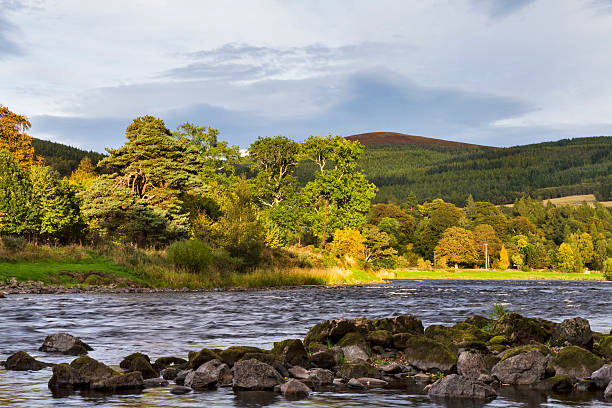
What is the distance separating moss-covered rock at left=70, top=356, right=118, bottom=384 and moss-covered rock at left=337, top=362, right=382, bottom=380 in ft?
15.3

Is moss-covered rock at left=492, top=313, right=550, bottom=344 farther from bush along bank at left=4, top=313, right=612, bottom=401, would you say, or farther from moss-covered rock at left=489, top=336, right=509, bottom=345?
bush along bank at left=4, top=313, right=612, bottom=401

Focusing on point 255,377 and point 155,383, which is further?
point 155,383

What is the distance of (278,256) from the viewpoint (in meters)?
63.6

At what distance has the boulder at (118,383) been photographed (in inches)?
445

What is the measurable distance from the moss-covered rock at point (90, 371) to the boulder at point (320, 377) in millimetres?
3910

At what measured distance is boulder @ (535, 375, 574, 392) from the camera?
1177 centimetres

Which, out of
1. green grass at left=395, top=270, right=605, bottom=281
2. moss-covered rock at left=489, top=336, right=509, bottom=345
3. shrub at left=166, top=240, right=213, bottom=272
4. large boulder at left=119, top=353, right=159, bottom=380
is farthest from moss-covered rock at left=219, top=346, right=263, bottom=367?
green grass at left=395, top=270, right=605, bottom=281

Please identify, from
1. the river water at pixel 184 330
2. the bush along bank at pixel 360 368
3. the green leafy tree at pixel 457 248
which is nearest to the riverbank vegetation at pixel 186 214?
the river water at pixel 184 330

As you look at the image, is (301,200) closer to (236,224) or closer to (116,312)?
(236,224)

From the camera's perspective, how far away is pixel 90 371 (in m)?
11.7

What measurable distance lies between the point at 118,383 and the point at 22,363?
325cm

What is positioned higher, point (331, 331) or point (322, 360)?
point (331, 331)

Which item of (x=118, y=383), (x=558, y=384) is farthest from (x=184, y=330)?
(x=558, y=384)

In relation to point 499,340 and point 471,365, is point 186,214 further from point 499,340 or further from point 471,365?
point 471,365
